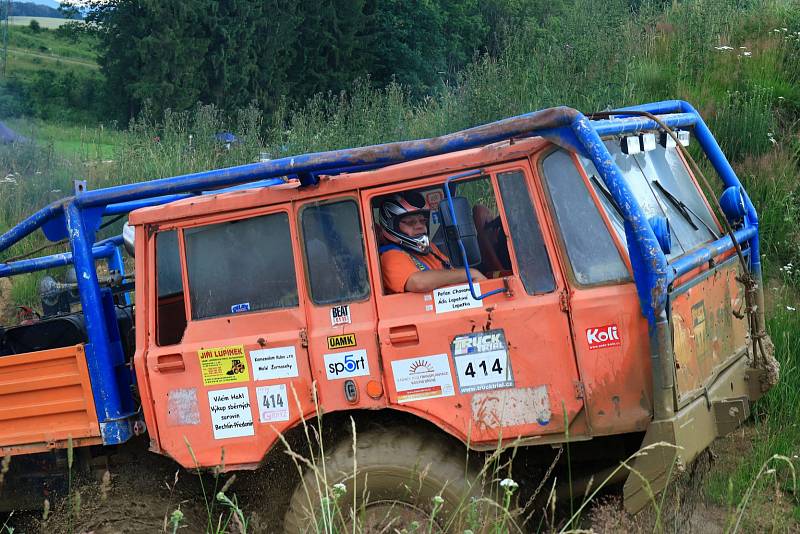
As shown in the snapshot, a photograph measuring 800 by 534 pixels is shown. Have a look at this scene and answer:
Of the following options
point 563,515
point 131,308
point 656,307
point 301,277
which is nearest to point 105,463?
point 131,308

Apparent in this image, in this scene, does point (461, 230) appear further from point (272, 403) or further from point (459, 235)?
point (272, 403)

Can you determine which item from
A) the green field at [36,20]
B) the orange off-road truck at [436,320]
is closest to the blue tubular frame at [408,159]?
the orange off-road truck at [436,320]

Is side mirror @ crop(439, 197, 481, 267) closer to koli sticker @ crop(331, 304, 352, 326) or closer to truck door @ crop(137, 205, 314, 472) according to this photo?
koli sticker @ crop(331, 304, 352, 326)

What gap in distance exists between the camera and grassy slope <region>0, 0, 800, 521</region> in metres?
8.55

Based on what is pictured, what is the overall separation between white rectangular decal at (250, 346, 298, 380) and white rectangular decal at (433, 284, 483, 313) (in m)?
0.86

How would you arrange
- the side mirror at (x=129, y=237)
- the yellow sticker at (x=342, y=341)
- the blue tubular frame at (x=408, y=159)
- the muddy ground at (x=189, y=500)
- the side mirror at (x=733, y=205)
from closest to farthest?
the blue tubular frame at (x=408, y=159) → the yellow sticker at (x=342, y=341) → the muddy ground at (x=189, y=500) → the side mirror at (x=733, y=205) → the side mirror at (x=129, y=237)

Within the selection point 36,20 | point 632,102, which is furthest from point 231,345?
point 36,20

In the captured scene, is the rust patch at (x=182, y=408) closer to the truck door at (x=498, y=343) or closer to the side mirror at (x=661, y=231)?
the truck door at (x=498, y=343)

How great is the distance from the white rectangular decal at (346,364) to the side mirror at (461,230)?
756 mm

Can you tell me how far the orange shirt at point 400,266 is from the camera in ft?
15.9

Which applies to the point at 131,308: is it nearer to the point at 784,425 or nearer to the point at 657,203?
the point at 657,203

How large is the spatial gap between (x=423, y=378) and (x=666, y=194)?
1811mm

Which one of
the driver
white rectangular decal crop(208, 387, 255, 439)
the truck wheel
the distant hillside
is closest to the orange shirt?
the driver

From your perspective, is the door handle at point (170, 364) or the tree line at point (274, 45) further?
the tree line at point (274, 45)
